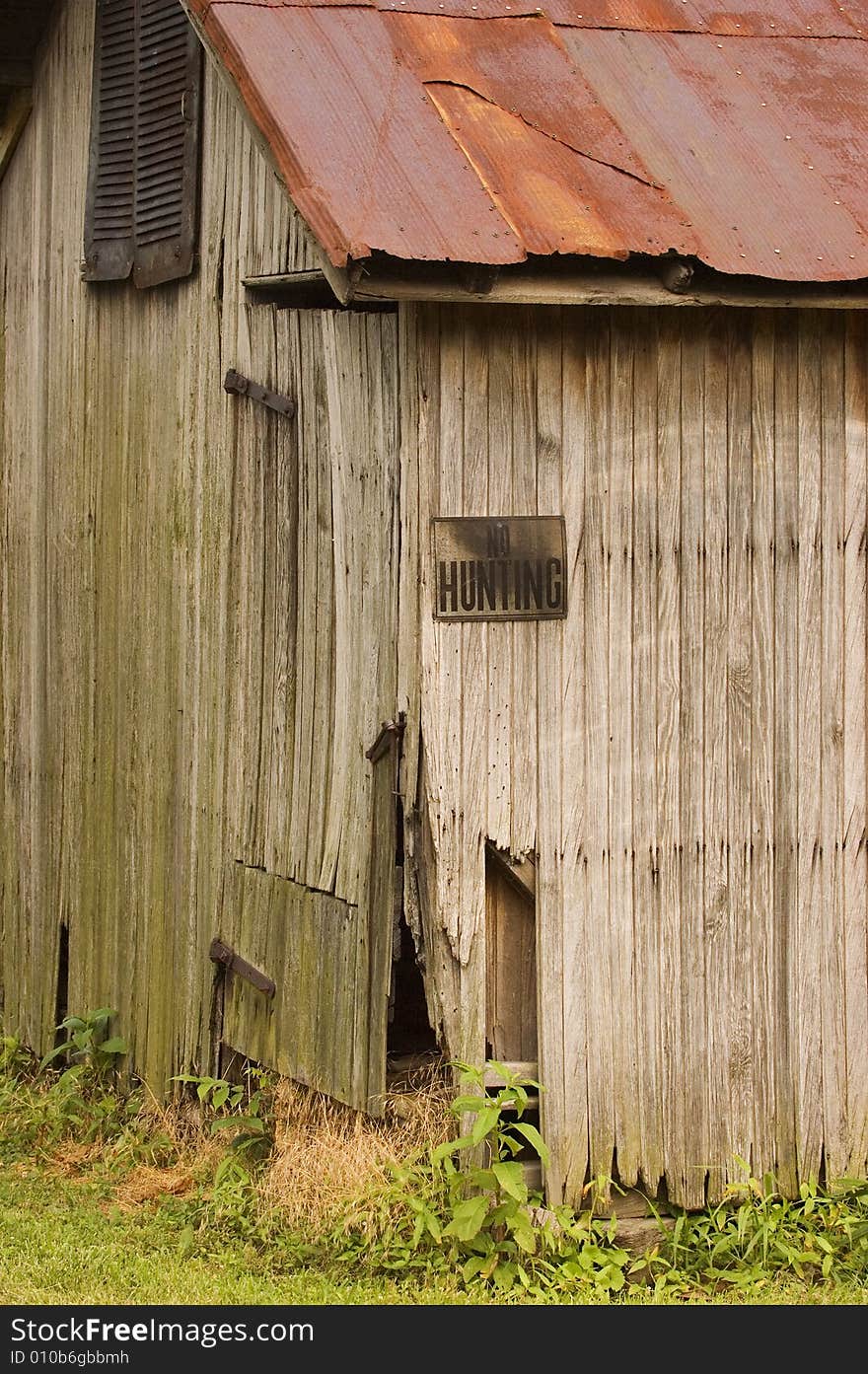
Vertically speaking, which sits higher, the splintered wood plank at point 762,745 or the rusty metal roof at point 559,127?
the rusty metal roof at point 559,127

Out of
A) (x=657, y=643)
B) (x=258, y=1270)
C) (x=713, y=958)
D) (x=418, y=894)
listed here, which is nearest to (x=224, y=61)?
(x=657, y=643)

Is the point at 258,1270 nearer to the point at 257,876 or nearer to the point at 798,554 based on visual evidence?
the point at 257,876

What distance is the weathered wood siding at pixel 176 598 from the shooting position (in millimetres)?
6762

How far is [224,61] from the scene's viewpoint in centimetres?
635

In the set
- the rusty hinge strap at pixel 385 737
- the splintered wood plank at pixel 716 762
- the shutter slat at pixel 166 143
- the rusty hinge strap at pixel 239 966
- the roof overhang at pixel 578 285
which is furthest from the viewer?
the shutter slat at pixel 166 143

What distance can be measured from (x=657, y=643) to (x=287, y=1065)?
2.13 metres

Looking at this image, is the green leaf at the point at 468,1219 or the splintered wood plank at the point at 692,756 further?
the splintered wood plank at the point at 692,756

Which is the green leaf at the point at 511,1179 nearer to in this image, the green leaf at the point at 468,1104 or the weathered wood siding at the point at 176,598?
the green leaf at the point at 468,1104

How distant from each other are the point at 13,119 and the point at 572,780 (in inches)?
205

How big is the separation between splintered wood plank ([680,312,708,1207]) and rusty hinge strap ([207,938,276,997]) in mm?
1624

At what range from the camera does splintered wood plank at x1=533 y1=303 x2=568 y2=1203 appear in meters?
6.35

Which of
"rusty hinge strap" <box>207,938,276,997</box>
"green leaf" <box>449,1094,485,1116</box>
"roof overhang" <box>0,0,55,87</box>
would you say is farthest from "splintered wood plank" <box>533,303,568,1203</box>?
"roof overhang" <box>0,0,55,87</box>

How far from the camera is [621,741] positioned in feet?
21.4

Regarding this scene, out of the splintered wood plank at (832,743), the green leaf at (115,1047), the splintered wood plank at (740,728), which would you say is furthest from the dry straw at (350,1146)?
the green leaf at (115,1047)
